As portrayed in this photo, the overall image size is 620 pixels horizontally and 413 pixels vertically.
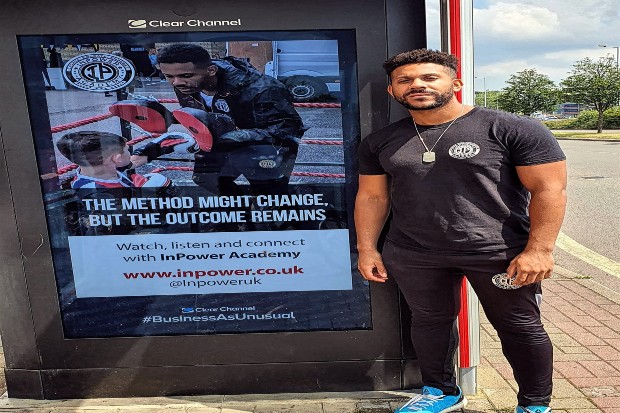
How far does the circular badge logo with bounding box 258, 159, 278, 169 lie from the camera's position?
103 inches

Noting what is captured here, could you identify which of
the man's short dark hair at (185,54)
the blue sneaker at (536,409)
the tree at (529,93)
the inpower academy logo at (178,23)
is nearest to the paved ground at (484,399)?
the blue sneaker at (536,409)

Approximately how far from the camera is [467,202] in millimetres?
2209

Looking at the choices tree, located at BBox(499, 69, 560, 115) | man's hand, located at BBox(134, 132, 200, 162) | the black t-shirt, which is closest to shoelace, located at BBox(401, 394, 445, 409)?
the black t-shirt

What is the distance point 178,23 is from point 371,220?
4.20 ft

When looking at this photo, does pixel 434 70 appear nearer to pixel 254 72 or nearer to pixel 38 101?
pixel 254 72

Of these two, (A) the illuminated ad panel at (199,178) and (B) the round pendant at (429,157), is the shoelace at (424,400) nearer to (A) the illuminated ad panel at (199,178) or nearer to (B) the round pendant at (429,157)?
(A) the illuminated ad panel at (199,178)

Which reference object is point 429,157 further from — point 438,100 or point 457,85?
point 457,85

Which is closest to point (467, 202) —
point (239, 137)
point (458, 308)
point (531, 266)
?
point (531, 266)

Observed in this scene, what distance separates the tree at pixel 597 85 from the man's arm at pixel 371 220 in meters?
36.1

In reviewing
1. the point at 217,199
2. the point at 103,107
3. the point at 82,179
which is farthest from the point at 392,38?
the point at 82,179

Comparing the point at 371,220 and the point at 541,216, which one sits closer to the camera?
the point at 541,216

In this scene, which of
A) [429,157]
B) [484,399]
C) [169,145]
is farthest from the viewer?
[484,399]

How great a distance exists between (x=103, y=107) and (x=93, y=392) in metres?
1.51

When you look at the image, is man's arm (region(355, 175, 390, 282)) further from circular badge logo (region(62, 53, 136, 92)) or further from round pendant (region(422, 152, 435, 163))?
circular badge logo (region(62, 53, 136, 92))
